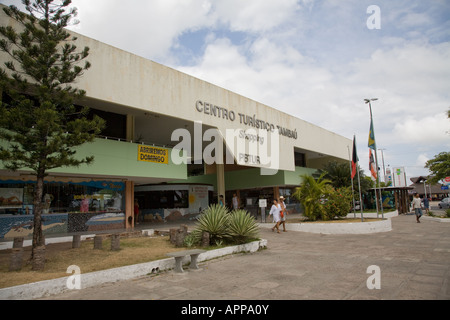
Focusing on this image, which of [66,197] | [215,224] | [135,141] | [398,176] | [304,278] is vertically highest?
[135,141]

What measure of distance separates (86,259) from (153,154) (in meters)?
9.01

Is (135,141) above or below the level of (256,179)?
above

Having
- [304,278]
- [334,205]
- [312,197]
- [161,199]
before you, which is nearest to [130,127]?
[161,199]

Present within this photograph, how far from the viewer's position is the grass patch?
20.3 ft

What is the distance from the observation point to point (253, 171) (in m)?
28.3

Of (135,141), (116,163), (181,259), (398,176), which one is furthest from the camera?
(398,176)

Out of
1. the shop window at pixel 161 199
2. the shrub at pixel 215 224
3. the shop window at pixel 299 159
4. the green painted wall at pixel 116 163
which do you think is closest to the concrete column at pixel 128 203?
the green painted wall at pixel 116 163

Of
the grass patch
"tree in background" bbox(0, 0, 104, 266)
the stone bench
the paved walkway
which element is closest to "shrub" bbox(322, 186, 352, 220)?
the paved walkway

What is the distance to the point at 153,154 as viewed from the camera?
16688 mm

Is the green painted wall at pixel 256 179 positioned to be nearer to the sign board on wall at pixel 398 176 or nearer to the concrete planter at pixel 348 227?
the concrete planter at pixel 348 227

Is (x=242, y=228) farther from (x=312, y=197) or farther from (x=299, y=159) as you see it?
(x=299, y=159)
